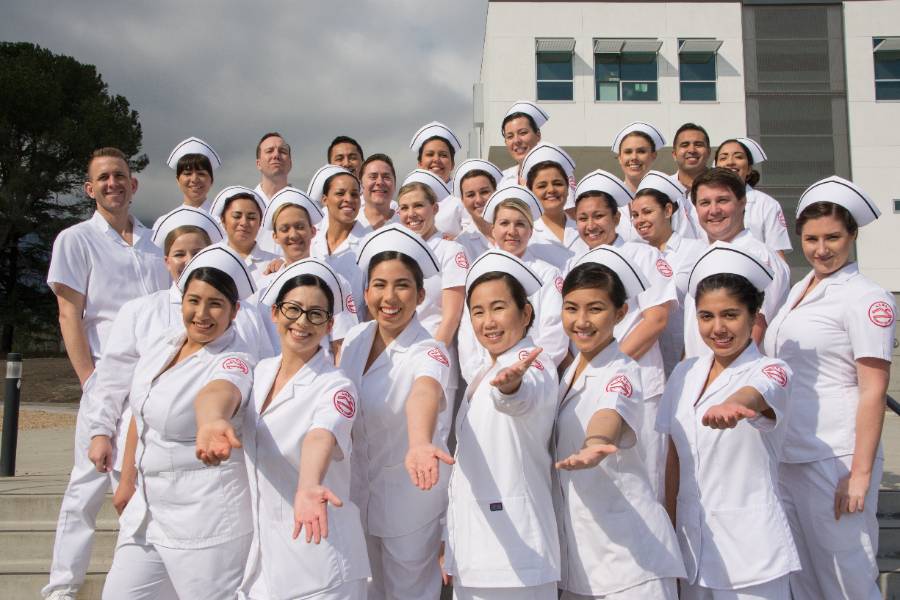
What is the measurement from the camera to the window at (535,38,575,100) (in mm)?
25578

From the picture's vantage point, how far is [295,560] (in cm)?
287

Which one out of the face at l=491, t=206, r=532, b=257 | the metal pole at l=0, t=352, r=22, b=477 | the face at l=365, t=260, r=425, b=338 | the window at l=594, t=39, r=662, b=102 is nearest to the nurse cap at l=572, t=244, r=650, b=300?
the face at l=365, t=260, r=425, b=338

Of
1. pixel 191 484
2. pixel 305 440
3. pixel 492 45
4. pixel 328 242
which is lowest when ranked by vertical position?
pixel 191 484

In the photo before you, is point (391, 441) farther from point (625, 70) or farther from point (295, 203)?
point (625, 70)

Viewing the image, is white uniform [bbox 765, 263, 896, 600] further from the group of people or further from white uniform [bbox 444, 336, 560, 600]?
white uniform [bbox 444, 336, 560, 600]

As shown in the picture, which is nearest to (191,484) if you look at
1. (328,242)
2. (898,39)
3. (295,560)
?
(295,560)

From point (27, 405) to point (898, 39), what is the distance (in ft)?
93.2

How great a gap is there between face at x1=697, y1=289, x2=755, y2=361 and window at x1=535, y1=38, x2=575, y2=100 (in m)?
23.1

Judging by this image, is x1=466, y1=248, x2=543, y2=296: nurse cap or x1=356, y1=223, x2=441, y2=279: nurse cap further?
x1=356, y1=223, x2=441, y2=279: nurse cap

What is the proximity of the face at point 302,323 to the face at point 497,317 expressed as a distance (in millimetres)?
623

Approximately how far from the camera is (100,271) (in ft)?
14.8

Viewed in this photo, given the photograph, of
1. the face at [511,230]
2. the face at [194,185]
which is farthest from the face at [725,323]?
the face at [194,185]

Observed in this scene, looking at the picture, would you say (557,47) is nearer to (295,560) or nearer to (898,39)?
(898,39)

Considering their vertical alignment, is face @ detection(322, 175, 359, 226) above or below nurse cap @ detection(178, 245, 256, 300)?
above
